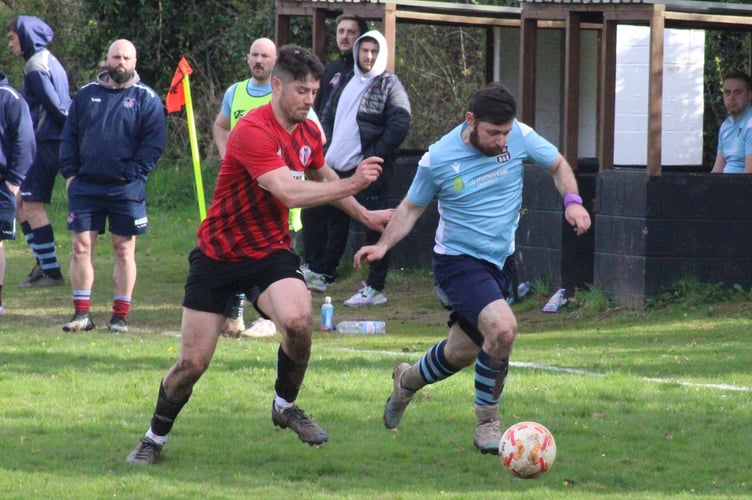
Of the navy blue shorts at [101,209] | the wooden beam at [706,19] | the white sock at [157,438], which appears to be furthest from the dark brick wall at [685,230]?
the white sock at [157,438]

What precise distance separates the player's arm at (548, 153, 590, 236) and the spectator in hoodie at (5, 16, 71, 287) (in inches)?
269

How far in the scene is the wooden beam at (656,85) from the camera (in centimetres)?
1180

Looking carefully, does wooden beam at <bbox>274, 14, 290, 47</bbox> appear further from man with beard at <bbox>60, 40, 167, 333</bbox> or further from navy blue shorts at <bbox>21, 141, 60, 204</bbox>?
man with beard at <bbox>60, 40, 167, 333</bbox>

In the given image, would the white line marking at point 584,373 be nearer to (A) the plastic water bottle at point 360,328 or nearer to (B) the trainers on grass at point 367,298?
(A) the plastic water bottle at point 360,328

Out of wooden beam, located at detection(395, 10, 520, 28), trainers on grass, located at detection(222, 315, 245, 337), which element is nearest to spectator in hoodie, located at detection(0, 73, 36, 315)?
trainers on grass, located at detection(222, 315, 245, 337)

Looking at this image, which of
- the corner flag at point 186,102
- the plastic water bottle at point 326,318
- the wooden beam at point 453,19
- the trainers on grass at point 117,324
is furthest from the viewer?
the wooden beam at point 453,19

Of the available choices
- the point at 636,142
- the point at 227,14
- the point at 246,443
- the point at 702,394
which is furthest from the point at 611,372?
the point at 227,14

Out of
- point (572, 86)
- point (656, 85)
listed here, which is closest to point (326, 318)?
point (572, 86)

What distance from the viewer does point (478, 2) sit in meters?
20.2

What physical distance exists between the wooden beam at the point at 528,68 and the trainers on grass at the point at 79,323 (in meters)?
4.70

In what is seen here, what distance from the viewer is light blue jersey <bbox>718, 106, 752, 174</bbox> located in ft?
40.2

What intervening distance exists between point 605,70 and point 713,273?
2.03m

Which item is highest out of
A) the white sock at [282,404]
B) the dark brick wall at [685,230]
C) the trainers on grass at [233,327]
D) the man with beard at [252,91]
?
the man with beard at [252,91]

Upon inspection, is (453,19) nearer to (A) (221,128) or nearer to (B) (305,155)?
(A) (221,128)
